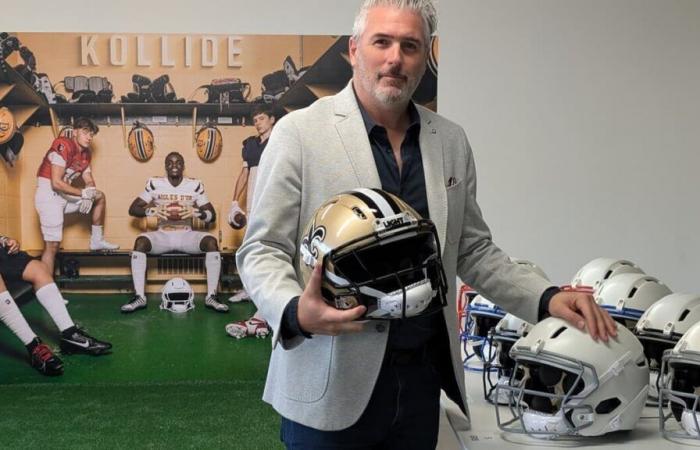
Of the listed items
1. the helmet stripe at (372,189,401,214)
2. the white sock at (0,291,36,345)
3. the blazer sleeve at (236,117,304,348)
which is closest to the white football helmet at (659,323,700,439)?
the helmet stripe at (372,189,401,214)

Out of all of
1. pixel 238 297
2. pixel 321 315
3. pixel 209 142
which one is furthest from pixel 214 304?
pixel 321 315

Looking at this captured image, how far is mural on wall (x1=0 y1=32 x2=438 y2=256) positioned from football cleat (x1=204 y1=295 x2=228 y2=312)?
42 centimetres

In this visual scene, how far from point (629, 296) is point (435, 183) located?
121 centimetres

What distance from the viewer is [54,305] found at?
4809mm

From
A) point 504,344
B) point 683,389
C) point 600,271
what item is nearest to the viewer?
point 683,389

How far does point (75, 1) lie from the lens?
15.4 ft

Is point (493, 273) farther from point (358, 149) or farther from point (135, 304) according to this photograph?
point (135, 304)

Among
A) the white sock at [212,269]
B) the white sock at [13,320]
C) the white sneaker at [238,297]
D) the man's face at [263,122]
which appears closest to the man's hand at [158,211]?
the white sock at [212,269]

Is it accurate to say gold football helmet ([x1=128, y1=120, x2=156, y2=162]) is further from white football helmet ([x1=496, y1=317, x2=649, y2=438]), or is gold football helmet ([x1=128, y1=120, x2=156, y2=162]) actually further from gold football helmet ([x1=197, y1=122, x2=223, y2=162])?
white football helmet ([x1=496, y1=317, x2=649, y2=438])

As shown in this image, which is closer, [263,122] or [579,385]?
[579,385]

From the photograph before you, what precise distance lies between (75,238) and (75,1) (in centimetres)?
151

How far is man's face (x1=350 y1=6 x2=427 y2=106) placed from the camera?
152 centimetres

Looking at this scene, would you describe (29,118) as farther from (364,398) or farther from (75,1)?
(364,398)

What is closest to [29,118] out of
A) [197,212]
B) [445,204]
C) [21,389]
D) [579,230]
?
[197,212]
